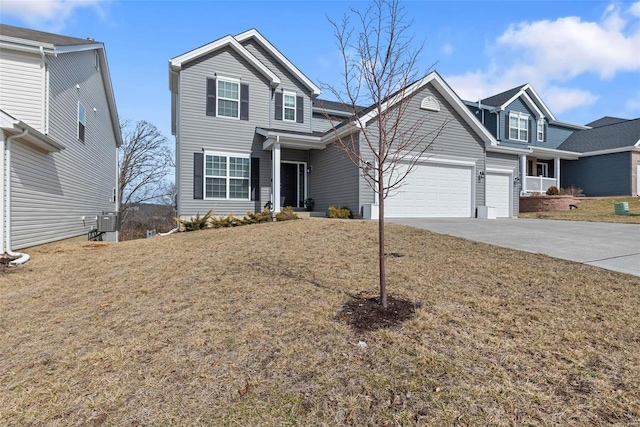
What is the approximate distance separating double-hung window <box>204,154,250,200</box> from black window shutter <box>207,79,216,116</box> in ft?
5.85

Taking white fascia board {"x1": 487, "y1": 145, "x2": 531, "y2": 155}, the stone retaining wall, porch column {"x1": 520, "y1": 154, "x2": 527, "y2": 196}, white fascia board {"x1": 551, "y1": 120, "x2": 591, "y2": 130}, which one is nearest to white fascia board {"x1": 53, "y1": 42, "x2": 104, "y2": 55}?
white fascia board {"x1": 487, "y1": 145, "x2": 531, "y2": 155}

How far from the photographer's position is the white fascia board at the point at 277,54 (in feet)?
48.7

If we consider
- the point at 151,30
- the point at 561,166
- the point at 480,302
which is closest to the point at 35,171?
the point at 151,30

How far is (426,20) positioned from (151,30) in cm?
984

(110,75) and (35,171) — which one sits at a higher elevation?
(110,75)

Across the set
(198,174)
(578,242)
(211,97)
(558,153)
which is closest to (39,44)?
(211,97)

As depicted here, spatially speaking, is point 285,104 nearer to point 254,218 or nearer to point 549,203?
point 254,218

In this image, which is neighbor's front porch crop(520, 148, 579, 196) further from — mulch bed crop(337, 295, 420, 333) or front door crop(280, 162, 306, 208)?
mulch bed crop(337, 295, 420, 333)

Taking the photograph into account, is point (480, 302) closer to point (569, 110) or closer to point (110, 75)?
point (110, 75)

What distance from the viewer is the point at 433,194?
13672 millimetres

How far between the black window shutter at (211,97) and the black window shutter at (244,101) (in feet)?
3.56

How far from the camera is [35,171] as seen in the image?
9.13m

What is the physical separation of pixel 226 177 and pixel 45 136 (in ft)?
19.6

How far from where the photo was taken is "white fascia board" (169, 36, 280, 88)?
513 inches
